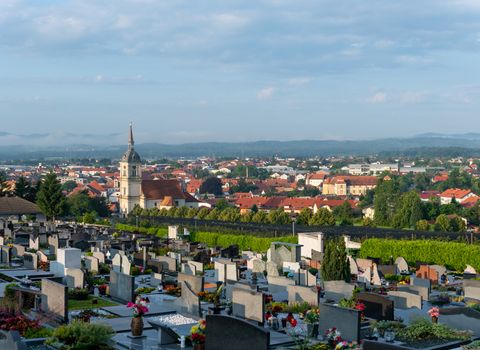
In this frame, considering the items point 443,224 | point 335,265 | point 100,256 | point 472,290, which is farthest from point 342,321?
point 443,224

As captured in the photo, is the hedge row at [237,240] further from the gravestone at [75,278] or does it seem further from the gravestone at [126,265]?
the gravestone at [75,278]

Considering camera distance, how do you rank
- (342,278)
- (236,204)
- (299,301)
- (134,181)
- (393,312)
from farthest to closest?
(236,204), (134,181), (342,278), (299,301), (393,312)

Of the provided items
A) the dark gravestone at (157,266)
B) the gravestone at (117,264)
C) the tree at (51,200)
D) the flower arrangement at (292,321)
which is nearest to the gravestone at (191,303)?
the flower arrangement at (292,321)

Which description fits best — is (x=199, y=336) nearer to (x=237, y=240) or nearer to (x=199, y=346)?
(x=199, y=346)

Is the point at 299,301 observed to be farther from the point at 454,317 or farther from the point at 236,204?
the point at 236,204

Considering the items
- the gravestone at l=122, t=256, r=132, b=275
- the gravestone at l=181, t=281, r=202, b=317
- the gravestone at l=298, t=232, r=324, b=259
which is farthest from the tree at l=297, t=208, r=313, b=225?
the gravestone at l=181, t=281, r=202, b=317

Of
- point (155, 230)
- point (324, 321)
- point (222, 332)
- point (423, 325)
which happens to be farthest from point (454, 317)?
point (155, 230)

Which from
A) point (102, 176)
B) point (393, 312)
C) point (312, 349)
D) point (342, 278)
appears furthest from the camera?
point (102, 176)
